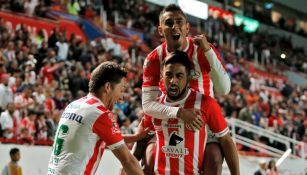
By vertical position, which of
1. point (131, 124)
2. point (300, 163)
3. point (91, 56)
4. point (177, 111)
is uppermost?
point (177, 111)

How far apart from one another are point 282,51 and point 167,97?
3012 cm

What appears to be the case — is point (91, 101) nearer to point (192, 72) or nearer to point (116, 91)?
point (116, 91)

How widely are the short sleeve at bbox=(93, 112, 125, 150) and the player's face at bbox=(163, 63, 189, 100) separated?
1.70 ft

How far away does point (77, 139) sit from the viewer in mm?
4543

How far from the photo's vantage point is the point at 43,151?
1015 cm

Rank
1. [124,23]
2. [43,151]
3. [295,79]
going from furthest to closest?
[295,79] → [124,23] → [43,151]

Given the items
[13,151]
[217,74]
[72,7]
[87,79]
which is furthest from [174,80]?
[72,7]

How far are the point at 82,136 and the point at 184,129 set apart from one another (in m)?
0.81

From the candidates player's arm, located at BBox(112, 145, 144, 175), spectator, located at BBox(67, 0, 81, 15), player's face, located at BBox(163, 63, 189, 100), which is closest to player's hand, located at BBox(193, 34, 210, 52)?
player's face, located at BBox(163, 63, 189, 100)

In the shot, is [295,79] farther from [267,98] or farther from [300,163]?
[300,163]

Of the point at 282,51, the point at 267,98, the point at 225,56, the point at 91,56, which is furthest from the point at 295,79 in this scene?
the point at 91,56

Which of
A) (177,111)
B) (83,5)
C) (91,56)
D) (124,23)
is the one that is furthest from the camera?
(124,23)

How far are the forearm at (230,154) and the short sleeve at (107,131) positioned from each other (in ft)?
2.67

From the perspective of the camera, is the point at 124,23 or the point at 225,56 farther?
the point at 225,56
